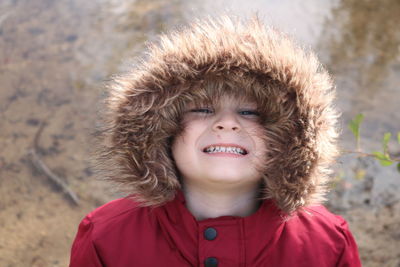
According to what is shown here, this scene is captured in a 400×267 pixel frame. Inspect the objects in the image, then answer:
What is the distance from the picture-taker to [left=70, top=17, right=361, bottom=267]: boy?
1.81 meters

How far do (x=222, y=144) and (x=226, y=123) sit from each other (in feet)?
0.25

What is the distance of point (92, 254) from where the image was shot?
192cm

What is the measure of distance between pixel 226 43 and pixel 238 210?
602 millimetres

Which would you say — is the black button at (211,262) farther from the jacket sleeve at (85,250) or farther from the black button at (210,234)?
the jacket sleeve at (85,250)

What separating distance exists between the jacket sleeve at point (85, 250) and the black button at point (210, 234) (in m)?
0.40

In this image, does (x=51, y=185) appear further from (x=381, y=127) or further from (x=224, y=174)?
(x=381, y=127)

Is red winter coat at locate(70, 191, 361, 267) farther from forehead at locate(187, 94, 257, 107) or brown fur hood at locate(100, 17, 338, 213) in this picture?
forehead at locate(187, 94, 257, 107)

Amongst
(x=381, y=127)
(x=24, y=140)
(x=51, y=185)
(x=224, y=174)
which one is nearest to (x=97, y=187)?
(x=51, y=185)

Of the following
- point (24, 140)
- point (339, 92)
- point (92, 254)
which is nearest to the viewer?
point (92, 254)

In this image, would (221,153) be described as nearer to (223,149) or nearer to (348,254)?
(223,149)

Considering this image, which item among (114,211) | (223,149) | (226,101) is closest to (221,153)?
(223,149)

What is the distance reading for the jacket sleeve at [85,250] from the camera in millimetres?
1922

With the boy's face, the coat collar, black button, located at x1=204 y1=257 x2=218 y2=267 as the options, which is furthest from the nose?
black button, located at x1=204 y1=257 x2=218 y2=267

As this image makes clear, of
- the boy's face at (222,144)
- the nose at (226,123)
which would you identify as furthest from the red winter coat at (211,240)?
the nose at (226,123)
